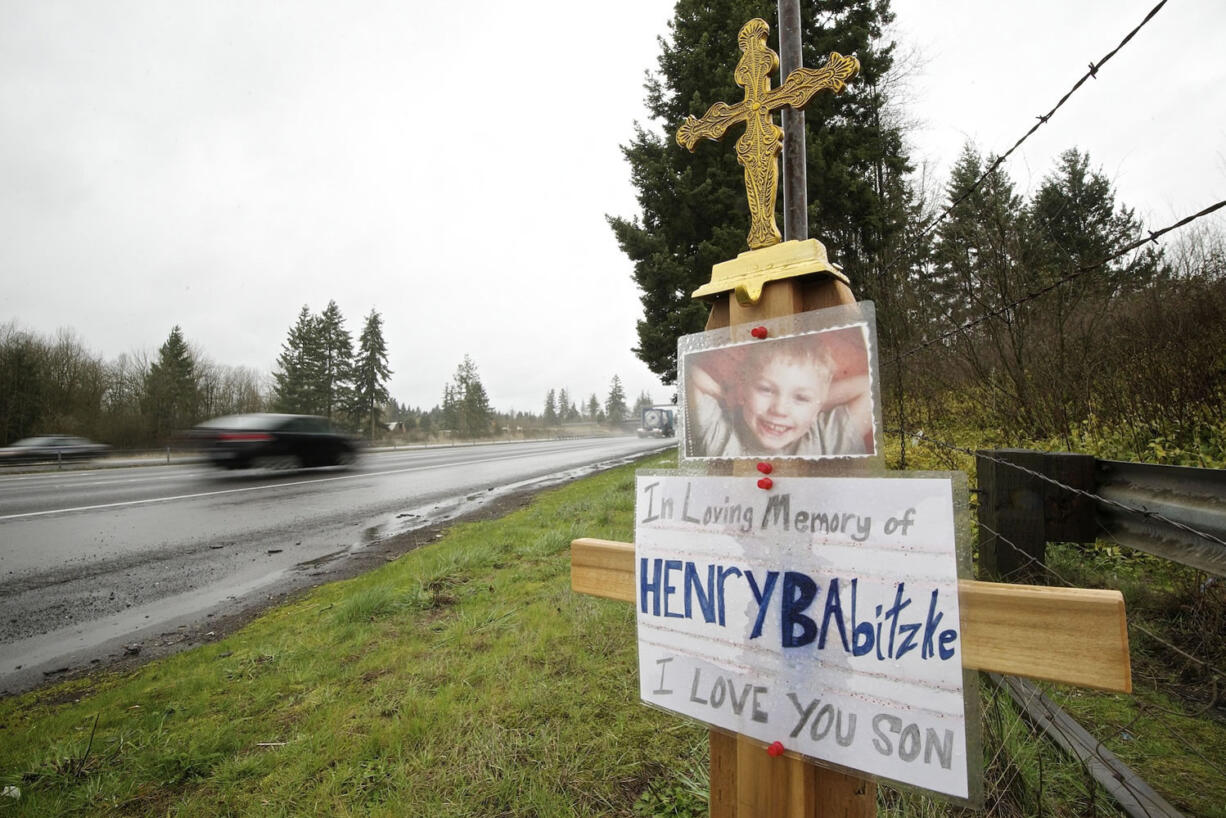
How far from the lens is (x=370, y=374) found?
5122 centimetres

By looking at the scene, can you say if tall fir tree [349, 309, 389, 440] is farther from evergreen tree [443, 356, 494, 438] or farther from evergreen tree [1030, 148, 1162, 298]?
evergreen tree [1030, 148, 1162, 298]

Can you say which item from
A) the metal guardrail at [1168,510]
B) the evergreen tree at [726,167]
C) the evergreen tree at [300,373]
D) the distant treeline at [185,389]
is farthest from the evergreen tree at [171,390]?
the metal guardrail at [1168,510]

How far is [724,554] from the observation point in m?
1.08

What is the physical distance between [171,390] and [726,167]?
40662 millimetres

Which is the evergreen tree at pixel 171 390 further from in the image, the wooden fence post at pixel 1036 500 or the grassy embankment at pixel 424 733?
the wooden fence post at pixel 1036 500

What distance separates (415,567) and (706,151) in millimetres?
11363

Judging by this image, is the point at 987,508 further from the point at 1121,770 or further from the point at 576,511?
the point at 576,511

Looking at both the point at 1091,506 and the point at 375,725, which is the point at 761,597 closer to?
the point at 1091,506

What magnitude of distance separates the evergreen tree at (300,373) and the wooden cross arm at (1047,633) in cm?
5325

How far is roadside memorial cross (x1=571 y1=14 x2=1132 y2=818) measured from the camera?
0.78 m

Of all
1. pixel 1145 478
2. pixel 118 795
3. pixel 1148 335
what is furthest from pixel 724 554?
pixel 1148 335

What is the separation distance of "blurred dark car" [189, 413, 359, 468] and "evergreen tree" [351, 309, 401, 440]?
38211 mm

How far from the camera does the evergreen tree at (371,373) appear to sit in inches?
2002

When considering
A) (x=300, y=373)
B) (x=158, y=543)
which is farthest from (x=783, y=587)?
(x=300, y=373)
